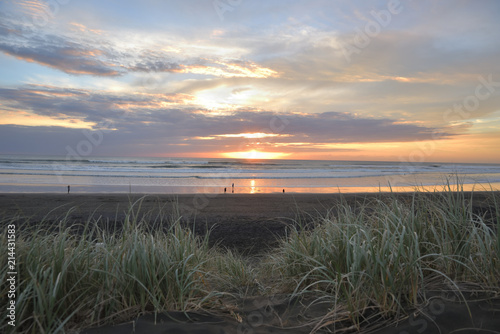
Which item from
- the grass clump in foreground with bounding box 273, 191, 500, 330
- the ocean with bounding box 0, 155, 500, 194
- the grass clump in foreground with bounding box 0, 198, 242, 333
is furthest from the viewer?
the ocean with bounding box 0, 155, 500, 194

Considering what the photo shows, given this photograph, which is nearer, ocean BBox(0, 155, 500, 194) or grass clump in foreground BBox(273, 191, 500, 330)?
grass clump in foreground BBox(273, 191, 500, 330)

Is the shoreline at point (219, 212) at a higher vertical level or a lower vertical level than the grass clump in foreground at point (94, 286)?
lower

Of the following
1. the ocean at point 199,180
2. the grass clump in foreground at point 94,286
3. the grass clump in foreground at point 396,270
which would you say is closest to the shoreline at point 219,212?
the ocean at point 199,180

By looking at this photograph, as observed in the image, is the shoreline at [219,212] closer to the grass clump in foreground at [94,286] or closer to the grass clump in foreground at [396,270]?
the grass clump in foreground at [396,270]

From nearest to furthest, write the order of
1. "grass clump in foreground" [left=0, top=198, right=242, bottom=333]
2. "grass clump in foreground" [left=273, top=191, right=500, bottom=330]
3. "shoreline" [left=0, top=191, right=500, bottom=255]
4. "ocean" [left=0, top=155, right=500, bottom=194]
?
"grass clump in foreground" [left=0, top=198, right=242, bottom=333], "grass clump in foreground" [left=273, top=191, right=500, bottom=330], "shoreline" [left=0, top=191, right=500, bottom=255], "ocean" [left=0, top=155, right=500, bottom=194]

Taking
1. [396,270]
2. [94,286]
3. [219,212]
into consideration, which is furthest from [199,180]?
[396,270]

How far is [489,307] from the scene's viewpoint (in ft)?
8.05

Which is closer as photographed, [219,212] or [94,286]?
[94,286]

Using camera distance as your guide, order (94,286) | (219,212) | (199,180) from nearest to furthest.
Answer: (94,286) → (219,212) → (199,180)

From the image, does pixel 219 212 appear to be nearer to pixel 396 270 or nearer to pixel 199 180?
pixel 396 270

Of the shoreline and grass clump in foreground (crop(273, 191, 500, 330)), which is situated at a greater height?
grass clump in foreground (crop(273, 191, 500, 330))

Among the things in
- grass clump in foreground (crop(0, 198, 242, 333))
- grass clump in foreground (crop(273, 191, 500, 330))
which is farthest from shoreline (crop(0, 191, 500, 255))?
grass clump in foreground (crop(0, 198, 242, 333))

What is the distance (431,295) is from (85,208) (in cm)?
1248

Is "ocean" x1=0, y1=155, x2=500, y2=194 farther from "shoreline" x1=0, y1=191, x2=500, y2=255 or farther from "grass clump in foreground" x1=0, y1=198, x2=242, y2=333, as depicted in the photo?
"grass clump in foreground" x1=0, y1=198, x2=242, y2=333
